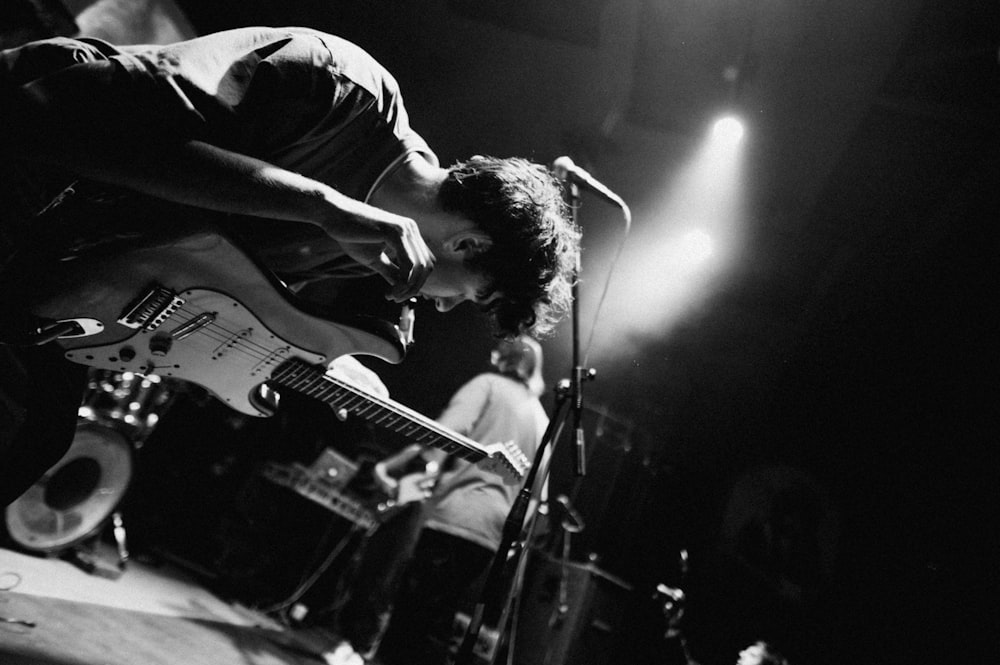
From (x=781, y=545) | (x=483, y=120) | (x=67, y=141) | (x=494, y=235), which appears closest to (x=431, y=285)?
(x=494, y=235)

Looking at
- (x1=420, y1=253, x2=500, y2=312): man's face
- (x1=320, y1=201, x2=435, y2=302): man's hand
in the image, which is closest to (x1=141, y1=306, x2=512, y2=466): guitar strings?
(x1=420, y1=253, x2=500, y2=312): man's face

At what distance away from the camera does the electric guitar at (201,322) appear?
1.38m

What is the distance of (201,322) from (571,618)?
8.91 ft

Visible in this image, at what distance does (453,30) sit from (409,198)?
8.19 ft

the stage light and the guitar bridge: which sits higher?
the stage light

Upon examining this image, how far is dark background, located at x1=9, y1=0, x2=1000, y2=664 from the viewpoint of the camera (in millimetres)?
3654

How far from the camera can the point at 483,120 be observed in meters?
3.96

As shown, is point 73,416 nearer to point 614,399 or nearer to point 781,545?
point 614,399

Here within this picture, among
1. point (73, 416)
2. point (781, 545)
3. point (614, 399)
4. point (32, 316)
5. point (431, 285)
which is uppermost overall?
point (614, 399)

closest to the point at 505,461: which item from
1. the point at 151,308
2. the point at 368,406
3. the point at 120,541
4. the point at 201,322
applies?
the point at 368,406

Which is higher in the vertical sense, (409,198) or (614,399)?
(614,399)

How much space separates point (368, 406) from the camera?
2059mm

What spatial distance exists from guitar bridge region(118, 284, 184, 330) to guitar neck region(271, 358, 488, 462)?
1.33 ft

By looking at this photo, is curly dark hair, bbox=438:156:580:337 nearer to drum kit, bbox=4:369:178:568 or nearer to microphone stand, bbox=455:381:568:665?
microphone stand, bbox=455:381:568:665
